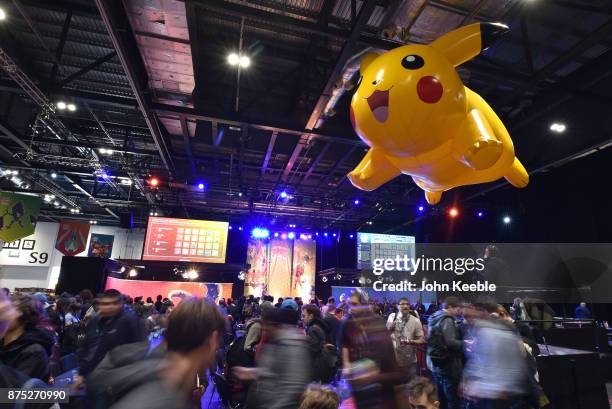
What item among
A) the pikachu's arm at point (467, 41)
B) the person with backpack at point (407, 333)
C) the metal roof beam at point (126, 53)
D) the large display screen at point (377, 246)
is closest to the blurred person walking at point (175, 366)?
the pikachu's arm at point (467, 41)

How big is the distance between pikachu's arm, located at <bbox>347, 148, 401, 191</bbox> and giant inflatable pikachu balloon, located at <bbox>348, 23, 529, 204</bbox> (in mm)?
371

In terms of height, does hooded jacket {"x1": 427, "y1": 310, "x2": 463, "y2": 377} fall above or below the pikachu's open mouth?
below

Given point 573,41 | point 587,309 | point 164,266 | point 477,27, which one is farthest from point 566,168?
point 164,266

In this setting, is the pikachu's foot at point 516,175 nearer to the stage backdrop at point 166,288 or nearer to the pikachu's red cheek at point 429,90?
the pikachu's red cheek at point 429,90

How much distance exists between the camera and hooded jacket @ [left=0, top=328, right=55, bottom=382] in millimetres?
2336

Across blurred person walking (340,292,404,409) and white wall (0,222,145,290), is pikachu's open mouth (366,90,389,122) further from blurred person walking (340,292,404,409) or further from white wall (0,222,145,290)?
white wall (0,222,145,290)

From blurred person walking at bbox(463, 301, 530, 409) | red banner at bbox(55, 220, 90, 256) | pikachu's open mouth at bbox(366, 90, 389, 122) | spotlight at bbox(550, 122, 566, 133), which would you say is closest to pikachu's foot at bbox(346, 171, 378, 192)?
pikachu's open mouth at bbox(366, 90, 389, 122)

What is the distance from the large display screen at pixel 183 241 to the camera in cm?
1202

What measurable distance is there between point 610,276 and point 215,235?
11390 millimetres

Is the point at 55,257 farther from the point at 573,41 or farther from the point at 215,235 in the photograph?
the point at 573,41

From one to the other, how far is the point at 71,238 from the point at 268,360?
15.0 m

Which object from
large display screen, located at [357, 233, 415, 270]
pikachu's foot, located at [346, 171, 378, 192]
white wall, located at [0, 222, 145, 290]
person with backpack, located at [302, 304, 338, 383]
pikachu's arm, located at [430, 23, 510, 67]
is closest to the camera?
pikachu's arm, located at [430, 23, 510, 67]

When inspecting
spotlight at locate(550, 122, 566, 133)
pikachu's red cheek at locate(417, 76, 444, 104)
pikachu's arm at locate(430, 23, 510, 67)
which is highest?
spotlight at locate(550, 122, 566, 133)

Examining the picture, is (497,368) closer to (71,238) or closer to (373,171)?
(373,171)
